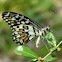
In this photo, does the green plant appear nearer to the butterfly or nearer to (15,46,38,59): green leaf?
(15,46,38,59): green leaf

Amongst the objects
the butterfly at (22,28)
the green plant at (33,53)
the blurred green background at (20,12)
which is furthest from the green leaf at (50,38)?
the blurred green background at (20,12)

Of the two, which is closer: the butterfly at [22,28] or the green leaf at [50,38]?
the green leaf at [50,38]

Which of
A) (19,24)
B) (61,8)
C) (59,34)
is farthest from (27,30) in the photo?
(61,8)

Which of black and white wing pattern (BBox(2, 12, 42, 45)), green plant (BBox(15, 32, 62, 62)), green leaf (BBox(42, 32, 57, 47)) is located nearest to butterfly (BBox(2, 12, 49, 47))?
black and white wing pattern (BBox(2, 12, 42, 45))

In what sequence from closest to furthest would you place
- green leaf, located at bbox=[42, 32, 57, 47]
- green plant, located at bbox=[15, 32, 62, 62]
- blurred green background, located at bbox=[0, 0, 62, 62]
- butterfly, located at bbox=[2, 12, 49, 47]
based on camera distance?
green plant, located at bbox=[15, 32, 62, 62]
green leaf, located at bbox=[42, 32, 57, 47]
butterfly, located at bbox=[2, 12, 49, 47]
blurred green background, located at bbox=[0, 0, 62, 62]

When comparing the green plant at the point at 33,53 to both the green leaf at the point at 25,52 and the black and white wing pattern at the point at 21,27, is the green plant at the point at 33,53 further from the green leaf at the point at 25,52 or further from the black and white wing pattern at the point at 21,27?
the black and white wing pattern at the point at 21,27

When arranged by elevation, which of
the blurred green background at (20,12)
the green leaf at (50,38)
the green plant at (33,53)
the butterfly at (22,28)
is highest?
the blurred green background at (20,12)

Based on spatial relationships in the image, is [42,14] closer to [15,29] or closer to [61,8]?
[61,8]

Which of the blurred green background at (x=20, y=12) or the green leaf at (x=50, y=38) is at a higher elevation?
the blurred green background at (x=20, y=12)
